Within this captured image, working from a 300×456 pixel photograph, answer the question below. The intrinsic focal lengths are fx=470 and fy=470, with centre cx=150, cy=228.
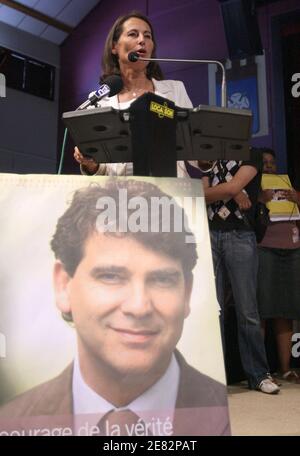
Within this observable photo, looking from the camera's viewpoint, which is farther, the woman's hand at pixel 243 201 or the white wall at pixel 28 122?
the white wall at pixel 28 122

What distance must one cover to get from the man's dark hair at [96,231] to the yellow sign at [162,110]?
17 cm

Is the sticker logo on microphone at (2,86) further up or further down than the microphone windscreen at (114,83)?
further up

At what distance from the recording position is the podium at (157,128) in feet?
3.20

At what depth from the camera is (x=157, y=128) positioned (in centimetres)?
99

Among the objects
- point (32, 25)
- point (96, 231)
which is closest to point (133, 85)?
point (96, 231)

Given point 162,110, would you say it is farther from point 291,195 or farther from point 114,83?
point 291,195

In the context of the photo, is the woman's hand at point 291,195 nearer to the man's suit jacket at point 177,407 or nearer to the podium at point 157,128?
the podium at point 157,128

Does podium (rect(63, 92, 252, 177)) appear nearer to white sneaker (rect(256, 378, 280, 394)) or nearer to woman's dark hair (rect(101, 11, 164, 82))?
woman's dark hair (rect(101, 11, 164, 82))

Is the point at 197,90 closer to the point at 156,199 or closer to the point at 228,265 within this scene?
the point at 228,265

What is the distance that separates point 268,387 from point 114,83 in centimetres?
136

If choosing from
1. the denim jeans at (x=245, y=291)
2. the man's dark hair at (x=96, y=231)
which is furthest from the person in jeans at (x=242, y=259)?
the man's dark hair at (x=96, y=231)

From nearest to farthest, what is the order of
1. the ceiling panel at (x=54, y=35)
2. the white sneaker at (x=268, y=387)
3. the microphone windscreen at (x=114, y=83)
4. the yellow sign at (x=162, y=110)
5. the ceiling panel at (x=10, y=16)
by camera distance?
1. the yellow sign at (x=162, y=110)
2. the microphone windscreen at (x=114, y=83)
3. the white sneaker at (x=268, y=387)
4. the ceiling panel at (x=10, y=16)
5. the ceiling panel at (x=54, y=35)

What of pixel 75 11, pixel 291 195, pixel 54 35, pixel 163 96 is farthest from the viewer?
pixel 54 35

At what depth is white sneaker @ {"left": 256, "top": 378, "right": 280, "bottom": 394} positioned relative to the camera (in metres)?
1.91
